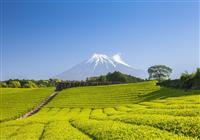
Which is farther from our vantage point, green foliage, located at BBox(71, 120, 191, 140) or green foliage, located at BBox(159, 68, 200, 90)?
green foliage, located at BBox(159, 68, 200, 90)

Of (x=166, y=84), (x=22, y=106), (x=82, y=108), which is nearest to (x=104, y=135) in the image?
(x=82, y=108)

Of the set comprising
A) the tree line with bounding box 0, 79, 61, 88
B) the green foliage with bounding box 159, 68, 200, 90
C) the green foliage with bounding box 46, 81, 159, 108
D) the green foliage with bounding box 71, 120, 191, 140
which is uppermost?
the tree line with bounding box 0, 79, 61, 88

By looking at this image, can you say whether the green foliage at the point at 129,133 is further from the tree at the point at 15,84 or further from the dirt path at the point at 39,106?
the tree at the point at 15,84

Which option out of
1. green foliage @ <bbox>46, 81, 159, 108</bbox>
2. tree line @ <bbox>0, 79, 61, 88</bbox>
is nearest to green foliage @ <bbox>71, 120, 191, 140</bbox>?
green foliage @ <bbox>46, 81, 159, 108</bbox>

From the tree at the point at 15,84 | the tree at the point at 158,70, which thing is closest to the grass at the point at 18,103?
the tree at the point at 15,84

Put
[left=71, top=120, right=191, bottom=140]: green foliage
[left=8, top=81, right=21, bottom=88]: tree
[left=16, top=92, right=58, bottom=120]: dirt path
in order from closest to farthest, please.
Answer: [left=71, top=120, right=191, bottom=140]: green foliage, [left=16, top=92, right=58, bottom=120]: dirt path, [left=8, top=81, right=21, bottom=88]: tree

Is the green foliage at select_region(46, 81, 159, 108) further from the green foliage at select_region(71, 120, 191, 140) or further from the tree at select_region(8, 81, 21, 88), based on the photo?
the tree at select_region(8, 81, 21, 88)

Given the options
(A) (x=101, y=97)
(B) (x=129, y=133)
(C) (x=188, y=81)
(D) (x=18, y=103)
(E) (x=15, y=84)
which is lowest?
(B) (x=129, y=133)

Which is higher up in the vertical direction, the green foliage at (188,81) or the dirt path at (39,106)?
the green foliage at (188,81)

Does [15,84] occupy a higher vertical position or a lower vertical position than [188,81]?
higher

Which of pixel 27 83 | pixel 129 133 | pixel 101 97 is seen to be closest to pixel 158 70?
pixel 27 83

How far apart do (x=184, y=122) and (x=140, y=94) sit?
137 ft

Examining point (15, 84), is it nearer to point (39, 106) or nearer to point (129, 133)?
point (39, 106)

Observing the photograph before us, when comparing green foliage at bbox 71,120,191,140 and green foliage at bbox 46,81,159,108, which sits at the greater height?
green foliage at bbox 46,81,159,108
